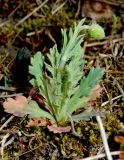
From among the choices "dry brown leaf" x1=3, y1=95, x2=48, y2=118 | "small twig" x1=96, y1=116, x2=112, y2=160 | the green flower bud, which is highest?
the green flower bud

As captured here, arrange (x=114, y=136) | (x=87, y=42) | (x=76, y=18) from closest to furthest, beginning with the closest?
1. (x=114, y=136)
2. (x=87, y=42)
3. (x=76, y=18)

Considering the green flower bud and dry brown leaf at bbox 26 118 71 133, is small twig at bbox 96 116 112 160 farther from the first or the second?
the green flower bud

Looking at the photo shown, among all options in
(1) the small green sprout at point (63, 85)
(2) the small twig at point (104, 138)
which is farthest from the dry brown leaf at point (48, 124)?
(2) the small twig at point (104, 138)

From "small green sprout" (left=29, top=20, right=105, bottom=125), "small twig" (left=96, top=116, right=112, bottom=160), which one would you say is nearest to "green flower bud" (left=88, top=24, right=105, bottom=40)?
"small green sprout" (left=29, top=20, right=105, bottom=125)

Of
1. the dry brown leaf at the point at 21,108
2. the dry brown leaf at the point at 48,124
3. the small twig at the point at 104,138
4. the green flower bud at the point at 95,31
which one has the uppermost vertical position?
the green flower bud at the point at 95,31

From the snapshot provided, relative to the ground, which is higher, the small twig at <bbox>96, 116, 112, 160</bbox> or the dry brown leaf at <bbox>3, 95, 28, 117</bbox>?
the dry brown leaf at <bbox>3, 95, 28, 117</bbox>

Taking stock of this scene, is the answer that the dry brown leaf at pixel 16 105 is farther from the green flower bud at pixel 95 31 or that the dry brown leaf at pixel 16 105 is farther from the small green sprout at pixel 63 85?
the green flower bud at pixel 95 31

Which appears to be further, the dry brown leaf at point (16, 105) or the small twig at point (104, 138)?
the dry brown leaf at point (16, 105)

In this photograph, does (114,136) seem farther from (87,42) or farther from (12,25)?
(12,25)

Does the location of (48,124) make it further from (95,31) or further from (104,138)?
(95,31)

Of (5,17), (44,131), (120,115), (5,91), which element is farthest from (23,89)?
(5,17)

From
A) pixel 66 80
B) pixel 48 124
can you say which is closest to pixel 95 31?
pixel 66 80
